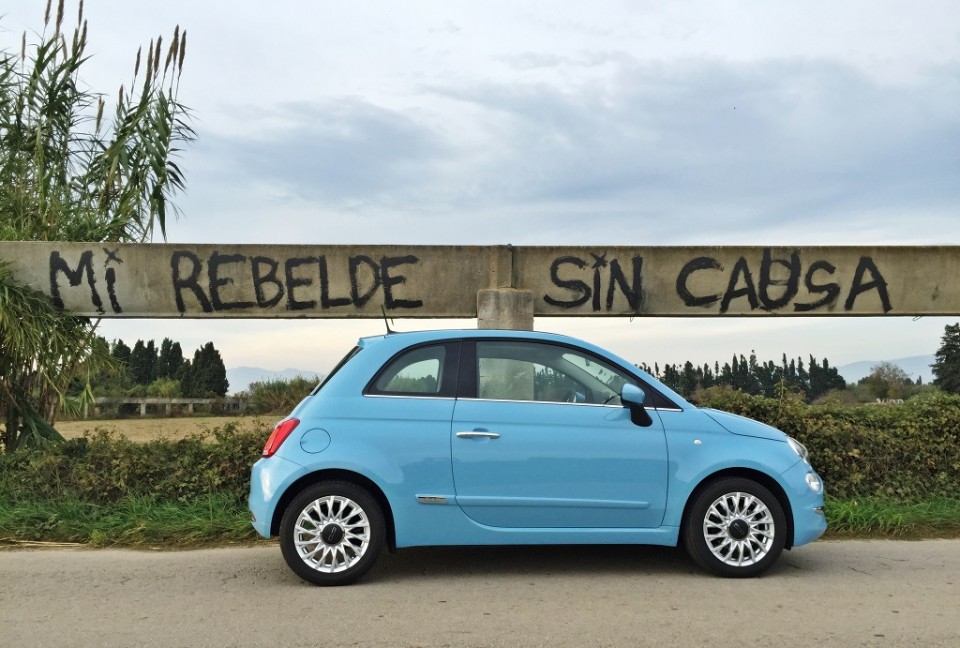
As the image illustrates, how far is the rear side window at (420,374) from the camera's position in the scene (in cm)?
621

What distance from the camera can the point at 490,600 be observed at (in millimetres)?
5648

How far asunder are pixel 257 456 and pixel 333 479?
8.35 ft

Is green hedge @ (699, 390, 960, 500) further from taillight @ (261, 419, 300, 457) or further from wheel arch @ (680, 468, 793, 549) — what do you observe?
taillight @ (261, 419, 300, 457)

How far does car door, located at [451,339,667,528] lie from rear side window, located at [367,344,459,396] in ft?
0.50

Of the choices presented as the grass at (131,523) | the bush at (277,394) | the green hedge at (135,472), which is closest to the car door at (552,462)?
the grass at (131,523)

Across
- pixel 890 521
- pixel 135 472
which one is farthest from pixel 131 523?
pixel 890 521

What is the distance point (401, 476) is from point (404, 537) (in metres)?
0.40

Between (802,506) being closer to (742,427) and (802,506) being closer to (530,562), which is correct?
(742,427)

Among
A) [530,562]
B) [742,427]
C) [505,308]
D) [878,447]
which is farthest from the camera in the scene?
[505,308]

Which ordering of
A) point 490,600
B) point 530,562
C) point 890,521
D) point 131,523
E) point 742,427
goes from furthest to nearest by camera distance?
point 890,521
point 131,523
point 530,562
point 742,427
point 490,600

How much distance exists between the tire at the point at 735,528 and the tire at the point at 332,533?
2106mm

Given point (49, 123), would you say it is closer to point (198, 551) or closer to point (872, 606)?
point (198, 551)

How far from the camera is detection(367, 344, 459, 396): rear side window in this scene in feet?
20.4

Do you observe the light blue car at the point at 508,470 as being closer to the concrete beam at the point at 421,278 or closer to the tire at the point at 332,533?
the tire at the point at 332,533
